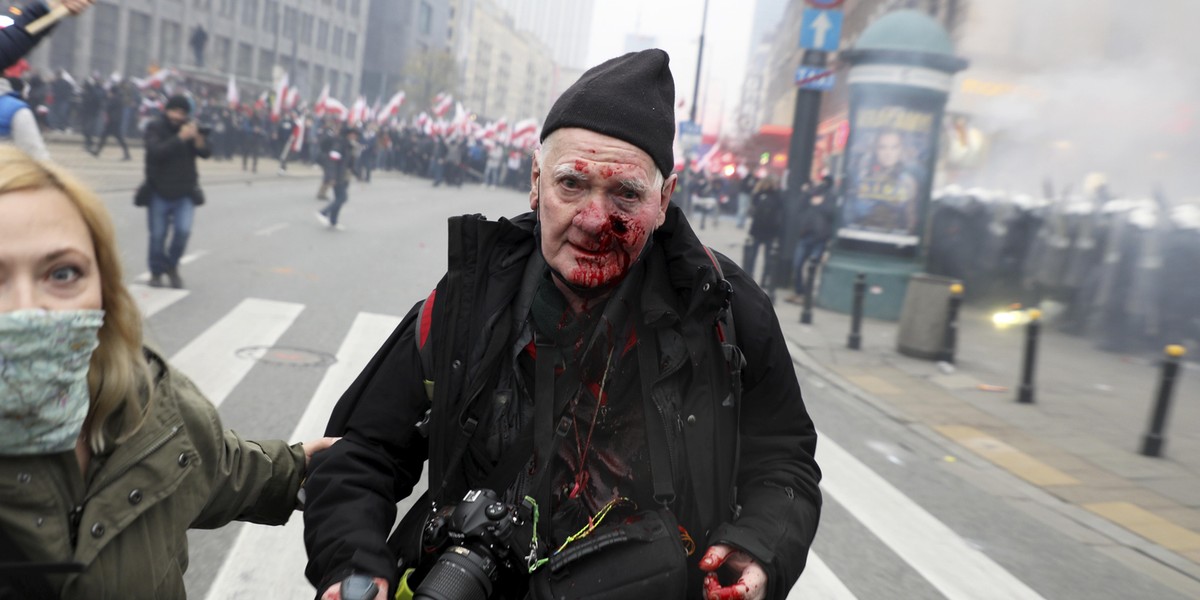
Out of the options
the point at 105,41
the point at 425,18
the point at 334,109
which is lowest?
the point at 334,109

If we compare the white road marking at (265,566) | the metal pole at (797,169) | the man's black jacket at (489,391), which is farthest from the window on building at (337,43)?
the man's black jacket at (489,391)

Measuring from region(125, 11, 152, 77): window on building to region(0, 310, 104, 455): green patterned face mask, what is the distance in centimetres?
5674

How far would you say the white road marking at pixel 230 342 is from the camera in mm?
7371

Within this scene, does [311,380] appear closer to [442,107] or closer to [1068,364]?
[1068,364]

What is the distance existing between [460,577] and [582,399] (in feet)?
1.50

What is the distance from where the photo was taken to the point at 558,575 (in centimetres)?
202

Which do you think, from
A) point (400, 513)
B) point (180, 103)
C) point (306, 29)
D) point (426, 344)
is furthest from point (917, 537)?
point (306, 29)

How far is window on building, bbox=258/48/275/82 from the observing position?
72.9 meters

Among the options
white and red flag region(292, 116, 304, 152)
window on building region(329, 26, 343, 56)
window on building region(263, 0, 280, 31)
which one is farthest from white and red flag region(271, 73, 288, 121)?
window on building region(329, 26, 343, 56)

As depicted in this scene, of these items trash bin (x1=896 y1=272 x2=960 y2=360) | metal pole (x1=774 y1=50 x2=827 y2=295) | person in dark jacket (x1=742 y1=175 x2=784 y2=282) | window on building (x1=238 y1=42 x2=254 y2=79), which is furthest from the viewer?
window on building (x1=238 y1=42 x2=254 y2=79)

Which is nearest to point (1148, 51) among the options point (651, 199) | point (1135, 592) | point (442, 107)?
point (1135, 592)

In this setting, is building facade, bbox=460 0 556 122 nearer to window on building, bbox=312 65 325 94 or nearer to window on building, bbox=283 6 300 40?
window on building, bbox=312 65 325 94

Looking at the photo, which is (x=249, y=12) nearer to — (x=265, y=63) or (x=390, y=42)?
(x=265, y=63)

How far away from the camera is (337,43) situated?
86.6 meters
